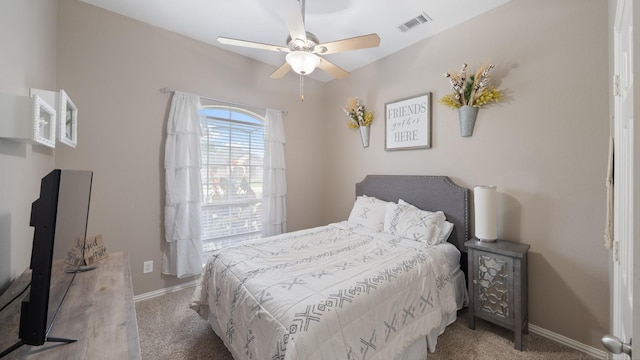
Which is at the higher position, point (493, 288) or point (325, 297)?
point (325, 297)

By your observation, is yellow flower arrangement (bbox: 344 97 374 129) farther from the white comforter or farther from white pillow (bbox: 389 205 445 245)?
the white comforter

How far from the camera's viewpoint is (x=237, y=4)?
229 cm

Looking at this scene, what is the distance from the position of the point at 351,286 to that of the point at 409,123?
2.19 meters

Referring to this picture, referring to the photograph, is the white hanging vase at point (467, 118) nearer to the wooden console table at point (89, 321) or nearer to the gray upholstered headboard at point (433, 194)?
the gray upholstered headboard at point (433, 194)

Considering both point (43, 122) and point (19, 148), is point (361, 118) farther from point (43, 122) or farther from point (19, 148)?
point (19, 148)

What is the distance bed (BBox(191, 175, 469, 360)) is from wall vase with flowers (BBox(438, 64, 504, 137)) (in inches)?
25.4

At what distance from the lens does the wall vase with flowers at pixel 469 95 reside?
229 cm

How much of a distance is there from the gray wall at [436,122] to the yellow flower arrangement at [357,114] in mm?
184

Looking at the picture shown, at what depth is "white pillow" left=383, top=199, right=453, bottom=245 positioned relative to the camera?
2.44 metres

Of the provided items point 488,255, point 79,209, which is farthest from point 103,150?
point 488,255

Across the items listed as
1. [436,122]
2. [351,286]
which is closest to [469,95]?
[436,122]

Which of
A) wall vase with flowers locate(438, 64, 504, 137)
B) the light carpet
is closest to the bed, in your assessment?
the light carpet

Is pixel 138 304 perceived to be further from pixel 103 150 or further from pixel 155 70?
pixel 155 70

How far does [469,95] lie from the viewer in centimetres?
240
